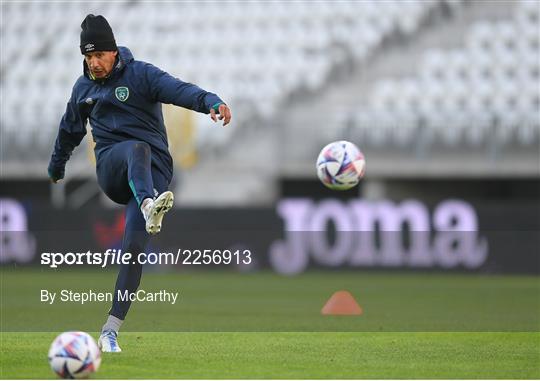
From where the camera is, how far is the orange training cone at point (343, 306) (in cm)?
1313

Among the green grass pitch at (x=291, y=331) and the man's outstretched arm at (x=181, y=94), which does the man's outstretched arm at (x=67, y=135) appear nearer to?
the man's outstretched arm at (x=181, y=94)

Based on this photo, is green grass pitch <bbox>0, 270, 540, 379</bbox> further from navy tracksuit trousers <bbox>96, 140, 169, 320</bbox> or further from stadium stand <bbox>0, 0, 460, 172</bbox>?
stadium stand <bbox>0, 0, 460, 172</bbox>

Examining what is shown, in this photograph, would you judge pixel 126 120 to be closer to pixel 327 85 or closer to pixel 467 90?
pixel 467 90

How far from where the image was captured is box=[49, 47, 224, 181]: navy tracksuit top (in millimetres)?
8430

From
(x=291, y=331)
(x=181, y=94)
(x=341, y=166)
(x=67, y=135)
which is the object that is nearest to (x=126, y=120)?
(x=181, y=94)

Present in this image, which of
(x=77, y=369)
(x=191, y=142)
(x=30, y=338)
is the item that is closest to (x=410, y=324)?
(x=30, y=338)

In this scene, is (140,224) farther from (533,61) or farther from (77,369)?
(533,61)

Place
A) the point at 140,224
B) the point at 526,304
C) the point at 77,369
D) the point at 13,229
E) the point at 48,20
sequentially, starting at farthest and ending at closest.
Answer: the point at 48,20, the point at 13,229, the point at 526,304, the point at 140,224, the point at 77,369

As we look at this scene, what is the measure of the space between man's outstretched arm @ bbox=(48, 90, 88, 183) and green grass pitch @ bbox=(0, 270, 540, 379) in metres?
1.31

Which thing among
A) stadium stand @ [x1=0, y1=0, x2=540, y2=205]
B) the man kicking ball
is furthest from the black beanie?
stadium stand @ [x1=0, y1=0, x2=540, y2=205]

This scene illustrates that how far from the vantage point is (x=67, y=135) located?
8.88 metres

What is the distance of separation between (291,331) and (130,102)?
10.4 ft

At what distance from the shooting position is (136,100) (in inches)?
336

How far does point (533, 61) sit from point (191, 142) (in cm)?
754
